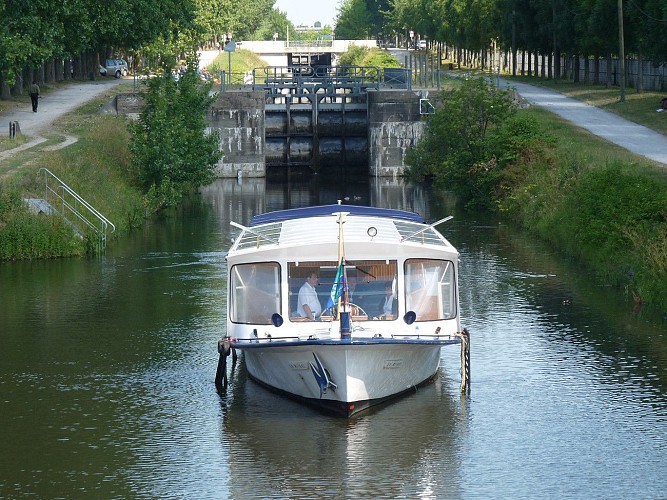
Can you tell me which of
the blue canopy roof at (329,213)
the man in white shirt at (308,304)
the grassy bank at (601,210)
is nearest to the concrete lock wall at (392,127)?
the grassy bank at (601,210)

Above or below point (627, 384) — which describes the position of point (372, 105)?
above

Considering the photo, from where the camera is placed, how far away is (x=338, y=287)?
20938 mm

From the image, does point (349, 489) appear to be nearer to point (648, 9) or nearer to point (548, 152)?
point (548, 152)

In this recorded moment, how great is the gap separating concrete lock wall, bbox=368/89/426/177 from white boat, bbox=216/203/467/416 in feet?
134

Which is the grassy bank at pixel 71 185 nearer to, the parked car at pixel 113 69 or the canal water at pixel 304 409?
the canal water at pixel 304 409

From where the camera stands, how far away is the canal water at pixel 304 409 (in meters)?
18.2

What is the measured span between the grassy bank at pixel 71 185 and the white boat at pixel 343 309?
1566cm

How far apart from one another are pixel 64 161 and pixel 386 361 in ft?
83.7

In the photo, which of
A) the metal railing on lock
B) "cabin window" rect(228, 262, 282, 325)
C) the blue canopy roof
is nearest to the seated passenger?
"cabin window" rect(228, 262, 282, 325)

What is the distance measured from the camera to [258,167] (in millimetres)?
63688

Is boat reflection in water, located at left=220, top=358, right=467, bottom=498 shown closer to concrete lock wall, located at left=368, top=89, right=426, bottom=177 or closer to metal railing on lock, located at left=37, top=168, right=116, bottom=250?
metal railing on lock, located at left=37, top=168, right=116, bottom=250

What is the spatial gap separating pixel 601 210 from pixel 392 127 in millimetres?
28394

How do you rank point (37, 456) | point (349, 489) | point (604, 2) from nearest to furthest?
point (349, 489) < point (37, 456) < point (604, 2)

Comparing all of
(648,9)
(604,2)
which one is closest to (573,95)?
(604,2)
